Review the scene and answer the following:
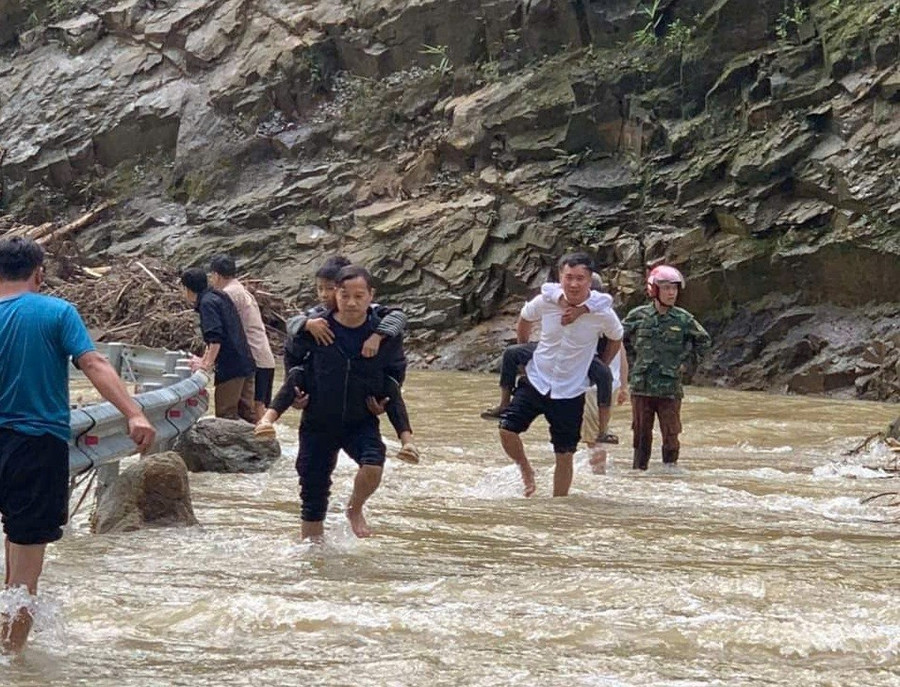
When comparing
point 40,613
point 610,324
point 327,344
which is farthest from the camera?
point 610,324

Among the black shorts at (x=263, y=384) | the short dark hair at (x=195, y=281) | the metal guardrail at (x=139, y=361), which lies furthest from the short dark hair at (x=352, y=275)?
the black shorts at (x=263, y=384)

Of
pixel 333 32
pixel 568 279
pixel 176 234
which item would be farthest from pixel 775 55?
pixel 568 279

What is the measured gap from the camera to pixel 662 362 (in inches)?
417

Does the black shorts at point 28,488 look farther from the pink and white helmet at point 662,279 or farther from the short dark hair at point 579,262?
the pink and white helmet at point 662,279

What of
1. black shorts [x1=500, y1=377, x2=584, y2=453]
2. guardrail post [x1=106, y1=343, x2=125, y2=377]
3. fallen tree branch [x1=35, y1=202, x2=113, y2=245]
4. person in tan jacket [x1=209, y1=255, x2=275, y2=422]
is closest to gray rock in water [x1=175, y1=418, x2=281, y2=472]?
guardrail post [x1=106, y1=343, x2=125, y2=377]

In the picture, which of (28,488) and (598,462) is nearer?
(28,488)

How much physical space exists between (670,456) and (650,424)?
0.34m

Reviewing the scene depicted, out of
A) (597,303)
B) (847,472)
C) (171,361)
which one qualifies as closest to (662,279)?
(597,303)

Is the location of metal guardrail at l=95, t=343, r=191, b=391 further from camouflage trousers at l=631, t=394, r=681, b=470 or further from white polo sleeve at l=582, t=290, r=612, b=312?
camouflage trousers at l=631, t=394, r=681, b=470

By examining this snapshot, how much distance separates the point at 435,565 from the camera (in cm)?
612

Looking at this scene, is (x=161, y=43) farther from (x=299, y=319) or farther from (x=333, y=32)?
(x=299, y=319)

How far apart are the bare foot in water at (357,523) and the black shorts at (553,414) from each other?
2131 millimetres

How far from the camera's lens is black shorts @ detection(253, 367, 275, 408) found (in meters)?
11.8

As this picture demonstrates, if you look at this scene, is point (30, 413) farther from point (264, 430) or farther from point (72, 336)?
point (264, 430)
